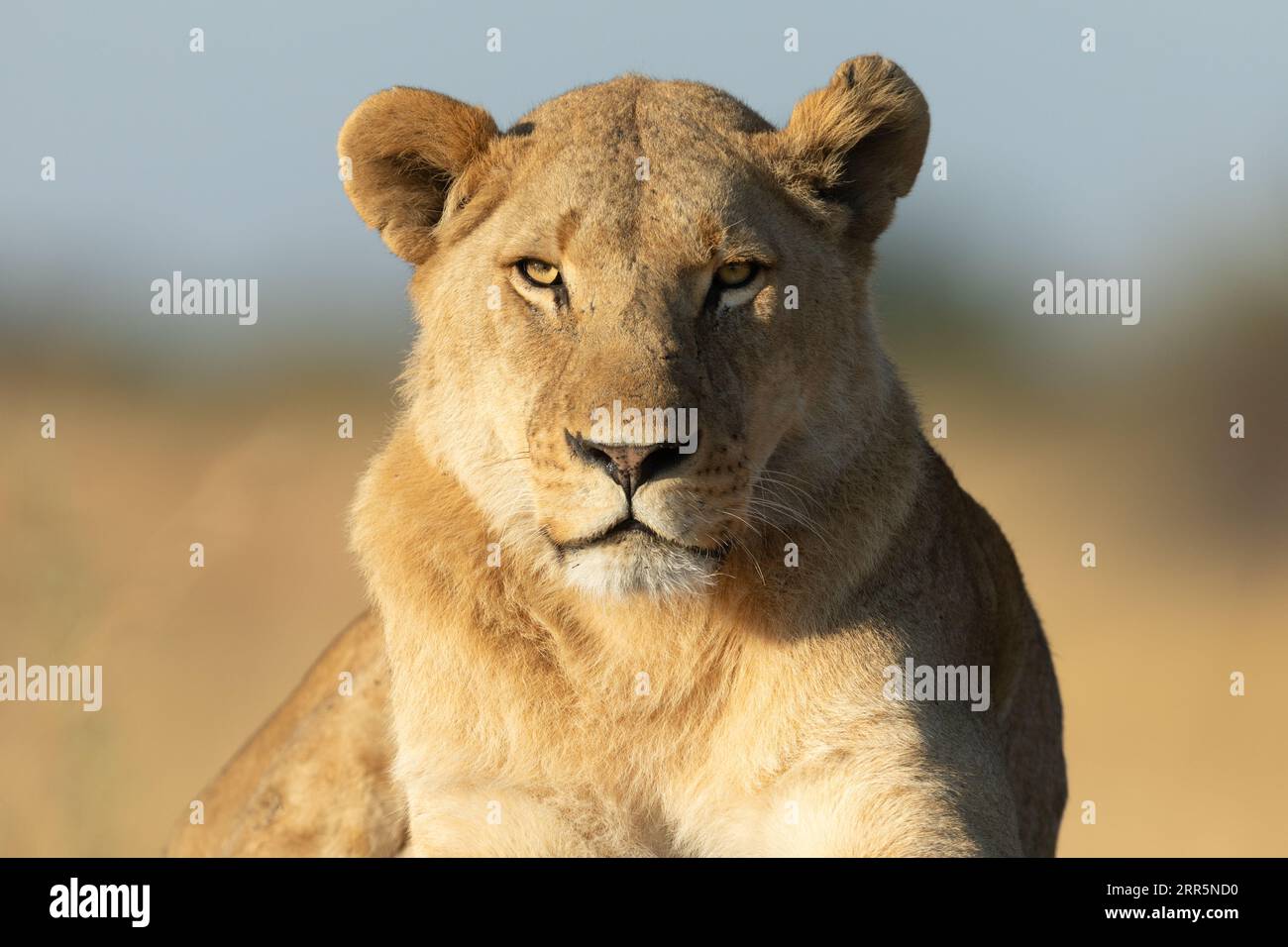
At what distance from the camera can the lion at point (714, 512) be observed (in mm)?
5090

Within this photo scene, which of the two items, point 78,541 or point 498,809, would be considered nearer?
point 498,809

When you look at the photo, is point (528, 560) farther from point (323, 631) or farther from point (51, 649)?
point (323, 631)

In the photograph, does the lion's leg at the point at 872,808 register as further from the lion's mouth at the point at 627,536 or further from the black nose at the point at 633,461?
the black nose at the point at 633,461

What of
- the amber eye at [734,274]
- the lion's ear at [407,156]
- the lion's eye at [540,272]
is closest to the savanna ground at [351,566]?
the lion's ear at [407,156]

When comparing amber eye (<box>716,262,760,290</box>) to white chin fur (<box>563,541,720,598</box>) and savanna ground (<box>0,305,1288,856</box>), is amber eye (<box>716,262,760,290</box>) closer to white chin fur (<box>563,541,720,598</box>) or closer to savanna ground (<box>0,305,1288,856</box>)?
white chin fur (<box>563,541,720,598</box>)

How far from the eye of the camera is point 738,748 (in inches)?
212

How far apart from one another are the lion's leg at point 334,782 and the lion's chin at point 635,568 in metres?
2.30

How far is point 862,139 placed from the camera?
18.8 ft

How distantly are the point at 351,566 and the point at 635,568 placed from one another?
7.47 metres

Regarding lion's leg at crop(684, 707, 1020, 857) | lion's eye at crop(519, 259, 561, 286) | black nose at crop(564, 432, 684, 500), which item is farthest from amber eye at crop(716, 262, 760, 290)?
lion's leg at crop(684, 707, 1020, 857)
